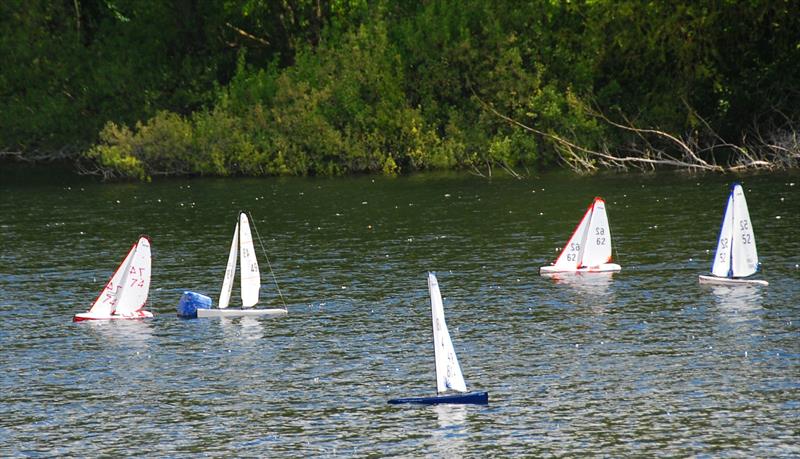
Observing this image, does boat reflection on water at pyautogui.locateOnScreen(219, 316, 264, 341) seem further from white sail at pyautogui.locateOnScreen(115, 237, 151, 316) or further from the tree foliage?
the tree foliage

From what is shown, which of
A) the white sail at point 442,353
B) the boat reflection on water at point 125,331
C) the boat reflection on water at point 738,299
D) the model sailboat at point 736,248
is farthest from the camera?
the model sailboat at point 736,248

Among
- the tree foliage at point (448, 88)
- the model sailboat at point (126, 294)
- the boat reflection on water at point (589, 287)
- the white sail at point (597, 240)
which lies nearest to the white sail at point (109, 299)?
the model sailboat at point (126, 294)

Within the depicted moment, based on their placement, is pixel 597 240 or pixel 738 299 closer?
pixel 738 299

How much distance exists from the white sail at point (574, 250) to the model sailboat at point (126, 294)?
16629 millimetres

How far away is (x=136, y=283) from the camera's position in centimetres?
4888

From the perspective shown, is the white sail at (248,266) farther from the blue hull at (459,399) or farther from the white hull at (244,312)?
the blue hull at (459,399)

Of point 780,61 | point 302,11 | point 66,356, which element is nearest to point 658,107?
point 780,61

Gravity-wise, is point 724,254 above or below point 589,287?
above

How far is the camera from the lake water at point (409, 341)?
3347 cm

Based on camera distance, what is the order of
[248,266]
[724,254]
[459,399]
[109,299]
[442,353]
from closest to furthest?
1. [442,353]
2. [459,399]
3. [248,266]
4. [109,299]
5. [724,254]

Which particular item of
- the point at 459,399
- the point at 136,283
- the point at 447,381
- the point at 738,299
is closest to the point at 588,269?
the point at 738,299

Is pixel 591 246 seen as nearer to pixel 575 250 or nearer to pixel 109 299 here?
pixel 575 250

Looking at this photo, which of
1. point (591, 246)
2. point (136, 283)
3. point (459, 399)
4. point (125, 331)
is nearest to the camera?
point (459, 399)

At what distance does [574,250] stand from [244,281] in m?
14.4
